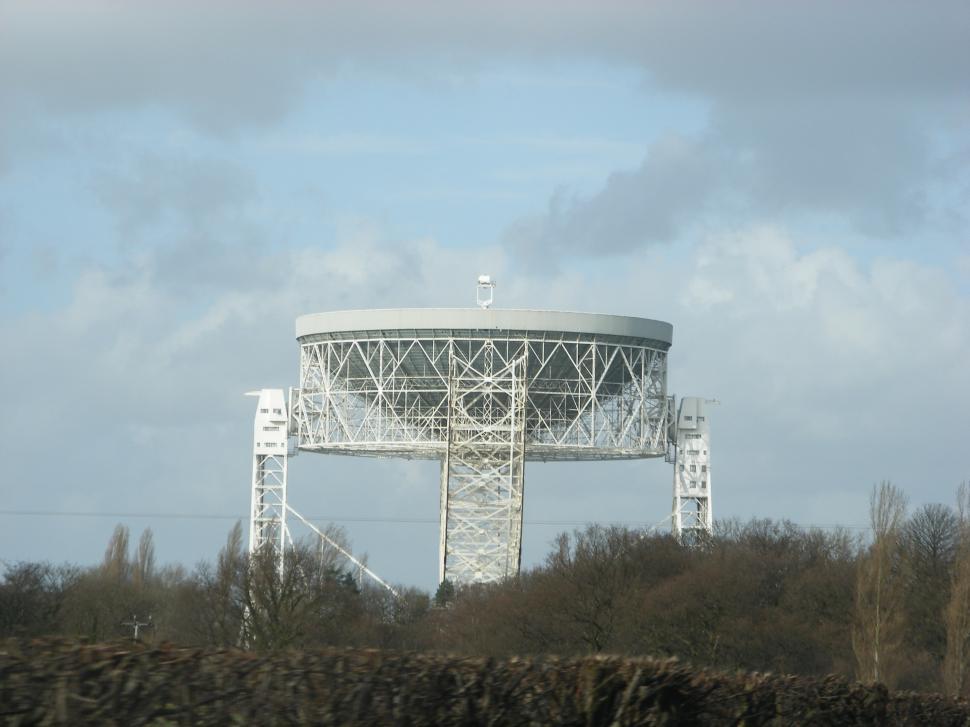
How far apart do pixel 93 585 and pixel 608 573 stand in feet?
112

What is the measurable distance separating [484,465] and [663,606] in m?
7.76

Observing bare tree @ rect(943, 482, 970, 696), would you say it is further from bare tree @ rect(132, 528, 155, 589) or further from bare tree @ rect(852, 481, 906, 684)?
bare tree @ rect(132, 528, 155, 589)

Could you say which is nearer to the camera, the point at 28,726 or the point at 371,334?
the point at 28,726

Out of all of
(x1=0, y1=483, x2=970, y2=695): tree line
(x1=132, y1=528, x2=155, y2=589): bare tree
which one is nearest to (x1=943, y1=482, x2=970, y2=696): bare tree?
(x1=0, y1=483, x2=970, y2=695): tree line

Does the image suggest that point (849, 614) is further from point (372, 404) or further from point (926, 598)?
point (372, 404)

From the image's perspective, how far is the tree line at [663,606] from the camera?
54719 mm

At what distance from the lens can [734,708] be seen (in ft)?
61.9

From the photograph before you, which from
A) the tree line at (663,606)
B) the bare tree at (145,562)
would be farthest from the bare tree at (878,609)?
the bare tree at (145,562)

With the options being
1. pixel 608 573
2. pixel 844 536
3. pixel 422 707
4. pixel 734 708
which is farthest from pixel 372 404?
pixel 422 707

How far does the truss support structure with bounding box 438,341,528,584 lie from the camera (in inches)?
2295

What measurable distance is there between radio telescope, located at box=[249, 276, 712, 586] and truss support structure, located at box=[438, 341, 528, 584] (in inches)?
1.8

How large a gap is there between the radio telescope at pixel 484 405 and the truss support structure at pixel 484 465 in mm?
47

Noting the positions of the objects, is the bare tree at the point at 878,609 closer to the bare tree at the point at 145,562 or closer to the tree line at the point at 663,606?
the tree line at the point at 663,606

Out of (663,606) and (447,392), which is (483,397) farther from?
(663,606)
